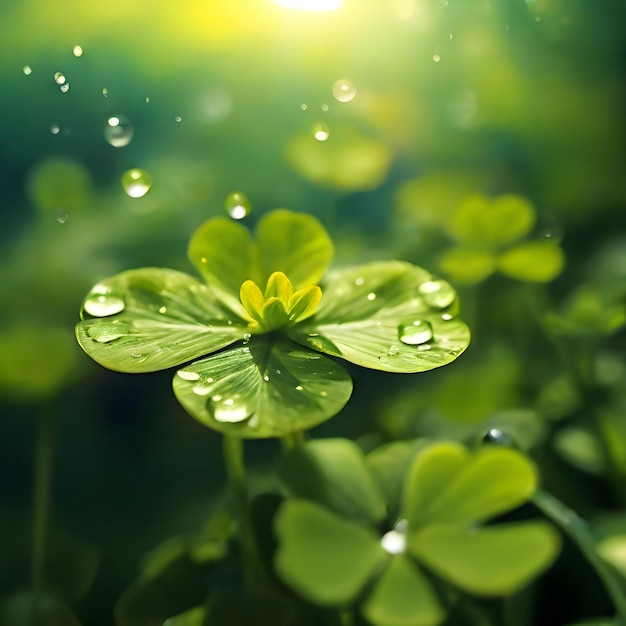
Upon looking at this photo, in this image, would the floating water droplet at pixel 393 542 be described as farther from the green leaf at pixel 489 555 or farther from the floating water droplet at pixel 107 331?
the floating water droplet at pixel 107 331

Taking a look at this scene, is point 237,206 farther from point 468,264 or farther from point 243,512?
point 243,512

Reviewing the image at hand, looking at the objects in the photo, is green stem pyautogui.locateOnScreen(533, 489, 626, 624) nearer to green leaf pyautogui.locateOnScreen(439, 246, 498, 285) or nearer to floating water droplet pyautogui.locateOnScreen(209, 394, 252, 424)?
floating water droplet pyautogui.locateOnScreen(209, 394, 252, 424)

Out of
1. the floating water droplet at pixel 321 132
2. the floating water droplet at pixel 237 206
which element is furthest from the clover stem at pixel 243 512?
the floating water droplet at pixel 321 132

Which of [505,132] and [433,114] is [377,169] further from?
[505,132]

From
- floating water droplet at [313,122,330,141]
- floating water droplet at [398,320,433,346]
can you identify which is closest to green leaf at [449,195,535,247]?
floating water droplet at [313,122,330,141]

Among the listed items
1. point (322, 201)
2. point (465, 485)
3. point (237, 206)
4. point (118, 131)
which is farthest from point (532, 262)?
point (118, 131)
